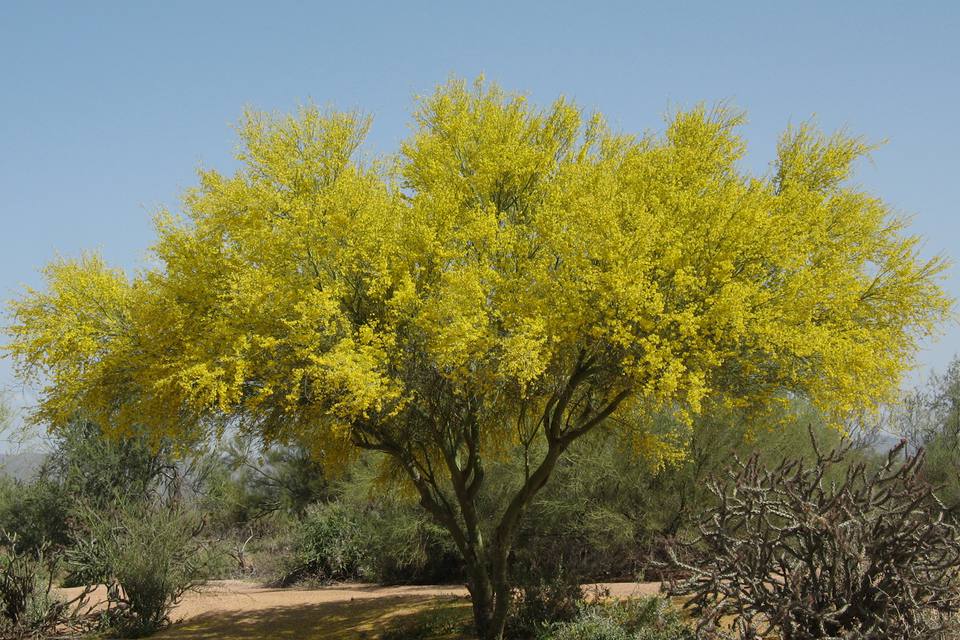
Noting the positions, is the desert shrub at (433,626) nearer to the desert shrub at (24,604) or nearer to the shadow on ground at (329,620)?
the shadow on ground at (329,620)

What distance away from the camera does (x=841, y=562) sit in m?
8.24

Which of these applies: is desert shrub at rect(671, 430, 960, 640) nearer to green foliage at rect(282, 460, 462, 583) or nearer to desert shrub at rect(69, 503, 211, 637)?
desert shrub at rect(69, 503, 211, 637)

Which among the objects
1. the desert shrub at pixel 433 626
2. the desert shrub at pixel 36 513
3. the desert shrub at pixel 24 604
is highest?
the desert shrub at pixel 36 513

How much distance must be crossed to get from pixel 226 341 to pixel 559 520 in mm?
11083

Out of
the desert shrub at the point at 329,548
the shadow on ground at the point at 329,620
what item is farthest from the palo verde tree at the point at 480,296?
the desert shrub at the point at 329,548

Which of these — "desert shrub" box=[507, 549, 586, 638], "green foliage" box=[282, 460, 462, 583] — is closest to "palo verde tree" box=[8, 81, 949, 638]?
"desert shrub" box=[507, 549, 586, 638]

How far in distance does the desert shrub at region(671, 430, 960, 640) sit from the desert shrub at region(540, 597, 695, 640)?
133 inches

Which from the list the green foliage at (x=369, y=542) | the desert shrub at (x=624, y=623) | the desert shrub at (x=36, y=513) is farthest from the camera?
the desert shrub at (x=36, y=513)

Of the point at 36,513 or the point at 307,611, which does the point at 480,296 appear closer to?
the point at 307,611

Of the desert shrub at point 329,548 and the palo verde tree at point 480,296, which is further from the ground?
the palo verde tree at point 480,296

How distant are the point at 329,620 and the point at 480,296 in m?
8.94

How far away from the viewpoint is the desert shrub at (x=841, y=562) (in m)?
7.99

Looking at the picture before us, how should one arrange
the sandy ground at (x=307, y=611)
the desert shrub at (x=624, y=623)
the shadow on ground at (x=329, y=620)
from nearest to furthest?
the desert shrub at (x=624, y=623)
the shadow on ground at (x=329, y=620)
the sandy ground at (x=307, y=611)

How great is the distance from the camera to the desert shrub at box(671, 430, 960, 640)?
7988 mm
